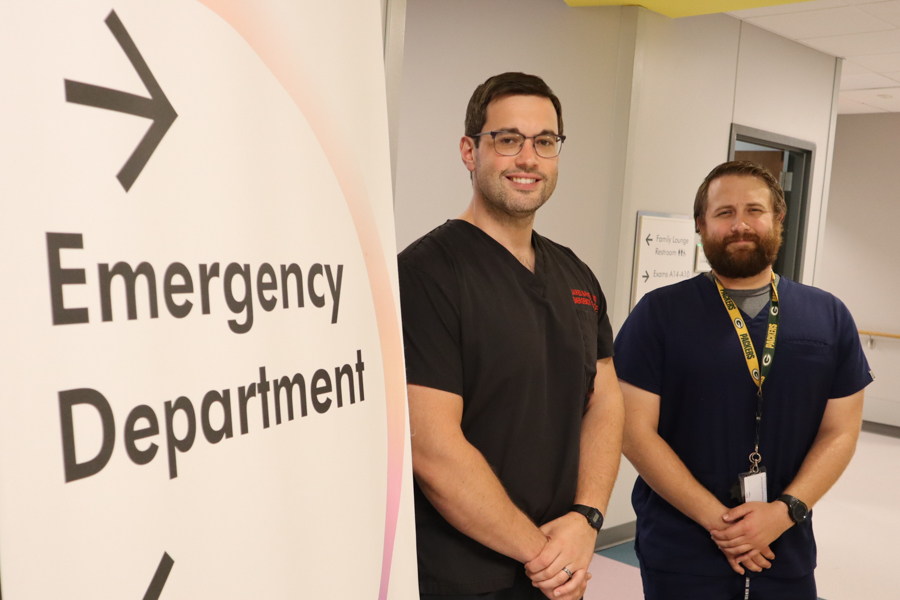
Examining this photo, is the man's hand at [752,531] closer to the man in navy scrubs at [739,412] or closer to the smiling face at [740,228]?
the man in navy scrubs at [739,412]

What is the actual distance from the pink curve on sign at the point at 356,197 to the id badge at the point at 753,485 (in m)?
1.04

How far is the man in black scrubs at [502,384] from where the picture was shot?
1.44 meters

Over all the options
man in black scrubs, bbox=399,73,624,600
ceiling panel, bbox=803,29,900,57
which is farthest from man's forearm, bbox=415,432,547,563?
ceiling panel, bbox=803,29,900,57

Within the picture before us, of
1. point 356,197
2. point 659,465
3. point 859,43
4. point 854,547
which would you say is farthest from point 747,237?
point 859,43

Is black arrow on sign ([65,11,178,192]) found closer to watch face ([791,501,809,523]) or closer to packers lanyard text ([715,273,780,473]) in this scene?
packers lanyard text ([715,273,780,473])

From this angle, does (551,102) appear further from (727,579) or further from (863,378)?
(727,579)

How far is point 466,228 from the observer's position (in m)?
1.61

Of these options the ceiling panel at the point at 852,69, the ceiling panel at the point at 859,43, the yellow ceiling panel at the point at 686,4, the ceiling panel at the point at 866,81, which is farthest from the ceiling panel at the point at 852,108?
the yellow ceiling panel at the point at 686,4

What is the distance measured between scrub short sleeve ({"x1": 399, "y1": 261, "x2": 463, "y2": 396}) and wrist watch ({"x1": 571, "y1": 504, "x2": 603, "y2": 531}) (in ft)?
1.28

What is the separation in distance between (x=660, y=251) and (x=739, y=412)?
225 centimetres

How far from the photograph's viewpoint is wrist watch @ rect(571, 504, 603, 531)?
1579mm

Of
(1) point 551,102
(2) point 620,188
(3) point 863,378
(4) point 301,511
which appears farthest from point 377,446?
(2) point 620,188

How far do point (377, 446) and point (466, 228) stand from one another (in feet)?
2.13

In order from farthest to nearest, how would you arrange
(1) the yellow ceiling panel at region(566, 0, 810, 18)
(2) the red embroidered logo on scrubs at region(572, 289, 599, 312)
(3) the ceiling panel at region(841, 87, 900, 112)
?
(3) the ceiling panel at region(841, 87, 900, 112) → (1) the yellow ceiling panel at region(566, 0, 810, 18) → (2) the red embroidered logo on scrubs at region(572, 289, 599, 312)
